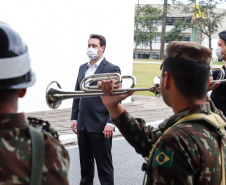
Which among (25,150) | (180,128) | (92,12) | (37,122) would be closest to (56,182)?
(25,150)

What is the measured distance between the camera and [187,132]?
70.1 inches

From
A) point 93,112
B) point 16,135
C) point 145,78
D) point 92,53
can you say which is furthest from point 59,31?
point 145,78

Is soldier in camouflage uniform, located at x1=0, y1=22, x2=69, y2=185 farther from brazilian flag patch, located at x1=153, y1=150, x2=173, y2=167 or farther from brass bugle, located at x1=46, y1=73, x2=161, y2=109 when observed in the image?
brass bugle, located at x1=46, y1=73, x2=161, y2=109

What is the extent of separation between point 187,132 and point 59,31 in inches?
359

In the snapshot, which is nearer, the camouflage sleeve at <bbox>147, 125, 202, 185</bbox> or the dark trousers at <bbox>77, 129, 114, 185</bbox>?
the camouflage sleeve at <bbox>147, 125, 202, 185</bbox>

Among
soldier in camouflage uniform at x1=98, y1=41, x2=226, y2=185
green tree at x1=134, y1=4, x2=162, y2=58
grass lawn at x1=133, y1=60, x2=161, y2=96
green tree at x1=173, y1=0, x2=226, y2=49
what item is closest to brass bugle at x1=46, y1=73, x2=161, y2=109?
soldier in camouflage uniform at x1=98, y1=41, x2=226, y2=185

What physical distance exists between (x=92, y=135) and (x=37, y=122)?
2.83 m

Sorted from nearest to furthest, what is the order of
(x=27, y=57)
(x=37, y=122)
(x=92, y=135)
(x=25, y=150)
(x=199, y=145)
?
(x=25, y=150) < (x=27, y=57) < (x=37, y=122) < (x=199, y=145) < (x=92, y=135)

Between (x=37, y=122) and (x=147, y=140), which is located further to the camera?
(x=147, y=140)

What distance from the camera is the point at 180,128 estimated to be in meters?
1.80

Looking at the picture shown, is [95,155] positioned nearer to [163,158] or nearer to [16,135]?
[163,158]

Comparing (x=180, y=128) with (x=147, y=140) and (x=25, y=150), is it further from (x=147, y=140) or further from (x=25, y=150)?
(x=25, y=150)

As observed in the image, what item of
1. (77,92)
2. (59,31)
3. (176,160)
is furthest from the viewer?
(59,31)

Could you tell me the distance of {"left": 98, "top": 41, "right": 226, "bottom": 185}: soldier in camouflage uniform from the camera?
172 centimetres
